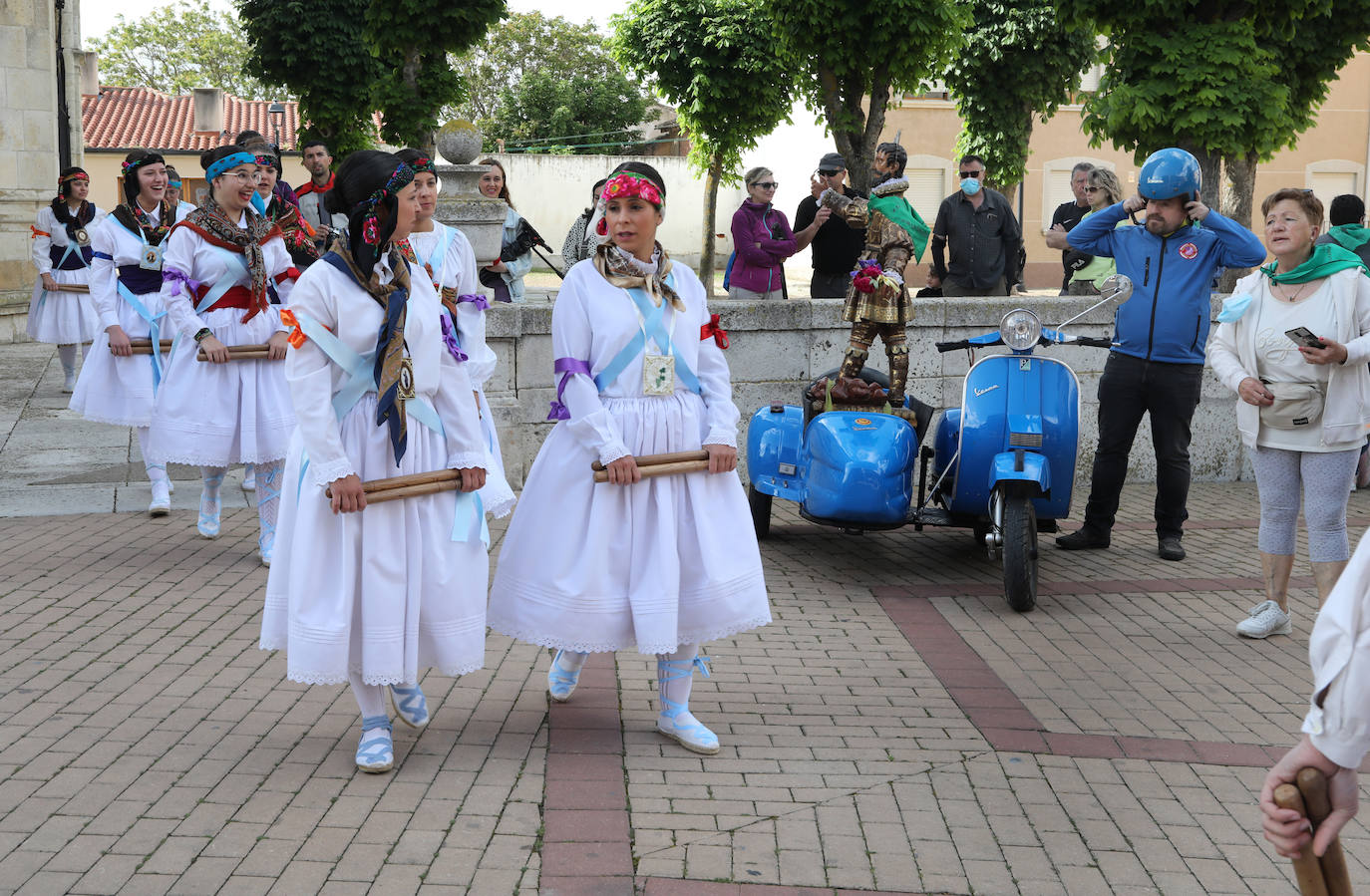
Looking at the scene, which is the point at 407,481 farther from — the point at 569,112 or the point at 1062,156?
the point at 569,112

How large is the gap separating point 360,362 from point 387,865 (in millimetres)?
1548

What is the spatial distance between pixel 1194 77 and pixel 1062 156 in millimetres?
26078

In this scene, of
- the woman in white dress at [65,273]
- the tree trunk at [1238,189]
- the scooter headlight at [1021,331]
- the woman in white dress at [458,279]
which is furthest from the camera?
the tree trunk at [1238,189]

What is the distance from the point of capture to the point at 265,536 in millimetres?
7422

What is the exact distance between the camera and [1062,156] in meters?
37.3

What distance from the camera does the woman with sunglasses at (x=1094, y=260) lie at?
895cm

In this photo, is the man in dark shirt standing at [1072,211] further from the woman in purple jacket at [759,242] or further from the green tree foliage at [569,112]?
the green tree foliage at [569,112]

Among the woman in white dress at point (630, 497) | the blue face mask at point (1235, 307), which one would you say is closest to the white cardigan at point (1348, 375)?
the blue face mask at point (1235, 307)

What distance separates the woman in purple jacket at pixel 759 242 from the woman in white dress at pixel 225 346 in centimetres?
444

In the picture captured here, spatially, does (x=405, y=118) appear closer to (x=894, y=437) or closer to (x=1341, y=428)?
(x=894, y=437)

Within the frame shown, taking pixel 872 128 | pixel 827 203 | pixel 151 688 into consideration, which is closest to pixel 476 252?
pixel 827 203

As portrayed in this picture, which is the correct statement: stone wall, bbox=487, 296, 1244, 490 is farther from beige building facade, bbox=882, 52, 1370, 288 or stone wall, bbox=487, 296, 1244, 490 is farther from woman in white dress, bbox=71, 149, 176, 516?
beige building facade, bbox=882, 52, 1370, 288

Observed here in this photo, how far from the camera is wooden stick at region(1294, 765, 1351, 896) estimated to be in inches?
85.7

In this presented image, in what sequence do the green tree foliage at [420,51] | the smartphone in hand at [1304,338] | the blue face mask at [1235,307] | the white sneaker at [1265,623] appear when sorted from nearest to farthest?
the smartphone in hand at [1304,338]
the blue face mask at [1235,307]
the white sneaker at [1265,623]
the green tree foliage at [420,51]
